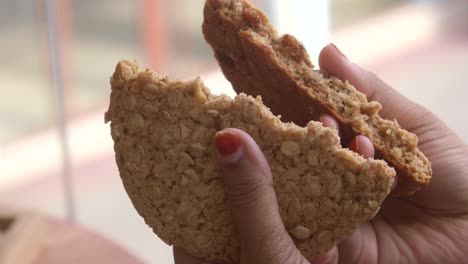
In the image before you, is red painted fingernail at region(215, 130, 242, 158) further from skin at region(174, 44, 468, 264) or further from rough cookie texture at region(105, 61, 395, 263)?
skin at region(174, 44, 468, 264)

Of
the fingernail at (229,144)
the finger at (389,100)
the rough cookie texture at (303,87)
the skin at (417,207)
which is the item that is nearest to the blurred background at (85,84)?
the skin at (417,207)

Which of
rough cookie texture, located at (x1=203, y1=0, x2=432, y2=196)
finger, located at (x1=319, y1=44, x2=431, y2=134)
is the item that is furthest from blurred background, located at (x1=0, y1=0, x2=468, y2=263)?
rough cookie texture, located at (x1=203, y1=0, x2=432, y2=196)

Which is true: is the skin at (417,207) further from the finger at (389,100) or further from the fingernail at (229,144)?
the fingernail at (229,144)

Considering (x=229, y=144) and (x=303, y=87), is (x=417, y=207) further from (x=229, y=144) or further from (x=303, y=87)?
(x=229, y=144)

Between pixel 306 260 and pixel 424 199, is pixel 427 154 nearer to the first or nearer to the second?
pixel 424 199

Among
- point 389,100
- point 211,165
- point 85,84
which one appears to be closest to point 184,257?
point 211,165

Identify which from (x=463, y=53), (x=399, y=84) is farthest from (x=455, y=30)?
(x=399, y=84)
